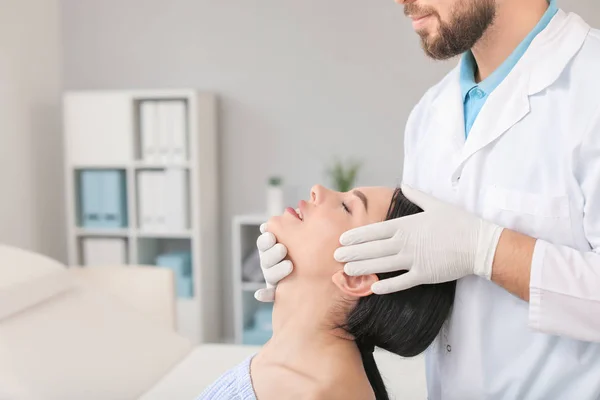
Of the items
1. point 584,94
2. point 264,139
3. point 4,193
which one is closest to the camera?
point 584,94

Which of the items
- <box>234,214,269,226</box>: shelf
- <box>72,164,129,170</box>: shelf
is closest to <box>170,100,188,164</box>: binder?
<box>72,164,129,170</box>: shelf

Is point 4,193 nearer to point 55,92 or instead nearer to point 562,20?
point 55,92

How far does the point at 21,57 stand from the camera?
3320 millimetres

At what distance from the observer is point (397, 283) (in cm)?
111

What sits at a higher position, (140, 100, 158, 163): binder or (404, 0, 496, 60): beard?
(404, 0, 496, 60): beard

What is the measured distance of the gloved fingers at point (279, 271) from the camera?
4.02 ft

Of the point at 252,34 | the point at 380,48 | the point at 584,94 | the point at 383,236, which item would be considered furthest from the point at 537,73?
the point at 252,34

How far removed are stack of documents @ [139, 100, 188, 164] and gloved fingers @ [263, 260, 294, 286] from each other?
2074 millimetres

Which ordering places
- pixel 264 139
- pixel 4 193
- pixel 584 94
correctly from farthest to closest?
pixel 264 139 < pixel 4 193 < pixel 584 94

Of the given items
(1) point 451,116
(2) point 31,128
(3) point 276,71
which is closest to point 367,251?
(1) point 451,116

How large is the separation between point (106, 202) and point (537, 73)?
2640mm

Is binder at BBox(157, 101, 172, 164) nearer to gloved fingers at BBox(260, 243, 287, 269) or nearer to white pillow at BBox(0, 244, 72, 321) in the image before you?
white pillow at BBox(0, 244, 72, 321)

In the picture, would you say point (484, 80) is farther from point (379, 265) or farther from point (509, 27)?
point (379, 265)

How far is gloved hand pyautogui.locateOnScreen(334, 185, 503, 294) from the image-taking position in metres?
1.06
